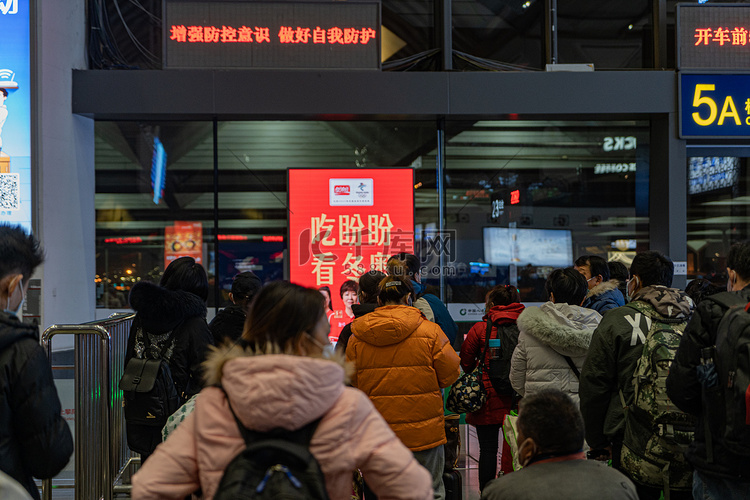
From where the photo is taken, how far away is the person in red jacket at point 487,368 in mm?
5109

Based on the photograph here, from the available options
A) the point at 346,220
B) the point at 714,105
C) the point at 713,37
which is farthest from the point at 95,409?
the point at 713,37

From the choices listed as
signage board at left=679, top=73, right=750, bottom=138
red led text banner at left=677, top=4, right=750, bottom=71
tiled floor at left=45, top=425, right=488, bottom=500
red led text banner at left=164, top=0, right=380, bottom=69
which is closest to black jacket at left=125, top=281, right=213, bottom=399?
tiled floor at left=45, top=425, right=488, bottom=500

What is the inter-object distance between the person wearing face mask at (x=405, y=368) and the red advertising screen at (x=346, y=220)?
13.9 feet

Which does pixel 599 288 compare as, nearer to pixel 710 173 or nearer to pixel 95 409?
pixel 95 409

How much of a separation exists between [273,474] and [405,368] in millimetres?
2380

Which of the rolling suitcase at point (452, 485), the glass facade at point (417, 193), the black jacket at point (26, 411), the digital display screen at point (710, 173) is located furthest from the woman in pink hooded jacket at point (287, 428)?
the digital display screen at point (710, 173)

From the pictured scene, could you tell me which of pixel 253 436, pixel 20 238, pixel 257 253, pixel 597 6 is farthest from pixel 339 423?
pixel 597 6

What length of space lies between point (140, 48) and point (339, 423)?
26.5 feet

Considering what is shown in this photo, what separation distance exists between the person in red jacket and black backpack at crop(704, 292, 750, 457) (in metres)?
2.21

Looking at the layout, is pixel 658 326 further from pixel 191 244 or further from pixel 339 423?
pixel 191 244

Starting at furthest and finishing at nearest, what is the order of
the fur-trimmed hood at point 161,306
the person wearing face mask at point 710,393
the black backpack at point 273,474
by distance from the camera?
1. the fur-trimmed hood at point 161,306
2. the person wearing face mask at point 710,393
3. the black backpack at point 273,474

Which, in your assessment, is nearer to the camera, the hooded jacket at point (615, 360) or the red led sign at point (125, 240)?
the hooded jacket at point (615, 360)

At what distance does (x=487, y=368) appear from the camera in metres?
5.11

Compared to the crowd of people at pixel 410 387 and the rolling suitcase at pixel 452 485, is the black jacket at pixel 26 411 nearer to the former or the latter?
the crowd of people at pixel 410 387
